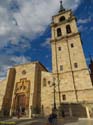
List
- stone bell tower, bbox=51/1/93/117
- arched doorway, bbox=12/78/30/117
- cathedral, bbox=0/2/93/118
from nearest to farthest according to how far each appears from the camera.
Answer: cathedral, bbox=0/2/93/118 → stone bell tower, bbox=51/1/93/117 → arched doorway, bbox=12/78/30/117

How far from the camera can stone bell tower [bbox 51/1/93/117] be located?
25703 millimetres

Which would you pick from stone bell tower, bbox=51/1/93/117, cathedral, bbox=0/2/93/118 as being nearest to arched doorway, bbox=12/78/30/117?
cathedral, bbox=0/2/93/118

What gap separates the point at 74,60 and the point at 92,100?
9.41 metres

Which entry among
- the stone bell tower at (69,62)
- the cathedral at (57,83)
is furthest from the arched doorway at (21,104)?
the stone bell tower at (69,62)

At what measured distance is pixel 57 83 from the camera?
28.2m

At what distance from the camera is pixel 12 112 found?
2939 centimetres

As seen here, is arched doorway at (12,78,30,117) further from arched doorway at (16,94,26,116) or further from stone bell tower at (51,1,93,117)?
stone bell tower at (51,1,93,117)

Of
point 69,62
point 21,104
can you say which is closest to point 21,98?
point 21,104

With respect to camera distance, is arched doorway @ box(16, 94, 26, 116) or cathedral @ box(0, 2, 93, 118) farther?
arched doorway @ box(16, 94, 26, 116)

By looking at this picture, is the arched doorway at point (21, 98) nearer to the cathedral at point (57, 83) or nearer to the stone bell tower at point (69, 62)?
the cathedral at point (57, 83)

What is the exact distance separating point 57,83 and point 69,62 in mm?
5550

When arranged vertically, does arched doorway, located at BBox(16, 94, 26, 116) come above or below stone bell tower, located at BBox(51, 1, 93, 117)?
below

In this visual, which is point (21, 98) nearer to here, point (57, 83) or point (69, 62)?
point (57, 83)

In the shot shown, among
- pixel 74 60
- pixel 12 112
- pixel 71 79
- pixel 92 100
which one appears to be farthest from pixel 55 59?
pixel 12 112
